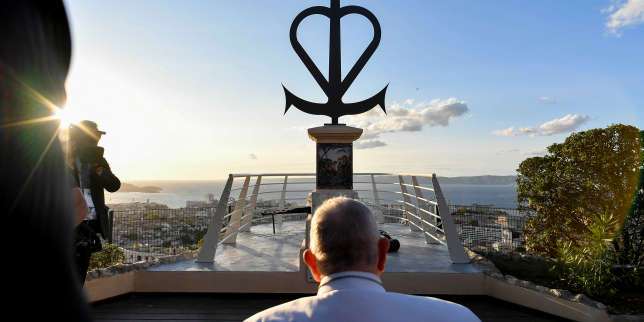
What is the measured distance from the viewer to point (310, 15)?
26.4 feet

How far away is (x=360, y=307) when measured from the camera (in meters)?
1.25

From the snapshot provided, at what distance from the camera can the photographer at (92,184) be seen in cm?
274

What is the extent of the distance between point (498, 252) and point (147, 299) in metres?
4.70

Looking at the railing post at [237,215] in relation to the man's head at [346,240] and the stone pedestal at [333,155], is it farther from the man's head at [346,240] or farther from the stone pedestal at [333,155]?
the man's head at [346,240]

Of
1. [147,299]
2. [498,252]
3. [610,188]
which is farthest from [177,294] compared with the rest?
[610,188]

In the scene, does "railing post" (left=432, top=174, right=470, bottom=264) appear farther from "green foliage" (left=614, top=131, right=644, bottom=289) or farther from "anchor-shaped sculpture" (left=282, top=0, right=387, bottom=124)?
"green foliage" (left=614, top=131, right=644, bottom=289)

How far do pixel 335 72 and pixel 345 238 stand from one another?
268 inches

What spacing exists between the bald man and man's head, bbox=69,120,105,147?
1.97 metres

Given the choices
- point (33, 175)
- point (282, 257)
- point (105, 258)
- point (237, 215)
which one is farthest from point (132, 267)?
point (33, 175)

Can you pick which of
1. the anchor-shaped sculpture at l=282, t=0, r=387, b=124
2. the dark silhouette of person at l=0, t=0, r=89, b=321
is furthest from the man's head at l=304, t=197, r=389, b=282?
the anchor-shaped sculpture at l=282, t=0, r=387, b=124

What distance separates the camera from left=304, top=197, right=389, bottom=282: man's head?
1378 mm

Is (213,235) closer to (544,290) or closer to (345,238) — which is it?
(544,290)

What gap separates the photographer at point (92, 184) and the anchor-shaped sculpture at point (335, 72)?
5.00 meters

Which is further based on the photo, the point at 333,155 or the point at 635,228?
the point at 635,228
